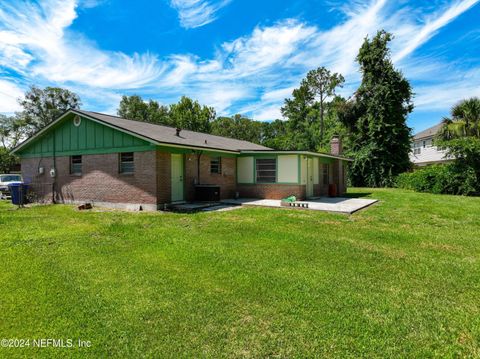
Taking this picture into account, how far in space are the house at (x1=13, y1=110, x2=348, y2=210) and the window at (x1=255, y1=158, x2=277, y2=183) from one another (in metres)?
0.05

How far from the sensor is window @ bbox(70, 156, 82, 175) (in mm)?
13748

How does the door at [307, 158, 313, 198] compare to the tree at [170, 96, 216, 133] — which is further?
the tree at [170, 96, 216, 133]

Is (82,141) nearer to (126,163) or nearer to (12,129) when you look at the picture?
(126,163)

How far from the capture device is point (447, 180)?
58.8ft

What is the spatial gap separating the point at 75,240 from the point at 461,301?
23.5 ft

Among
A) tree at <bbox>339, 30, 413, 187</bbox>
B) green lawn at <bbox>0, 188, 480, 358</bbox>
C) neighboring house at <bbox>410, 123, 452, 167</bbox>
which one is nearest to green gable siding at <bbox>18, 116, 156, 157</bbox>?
green lawn at <bbox>0, 188, 480, 358</bbox>

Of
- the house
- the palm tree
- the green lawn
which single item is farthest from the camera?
the palm tree

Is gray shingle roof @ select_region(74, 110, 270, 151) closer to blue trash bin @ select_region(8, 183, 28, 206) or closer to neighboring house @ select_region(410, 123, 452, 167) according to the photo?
blue trash bin @ select_region(8, 183, 28, 206)

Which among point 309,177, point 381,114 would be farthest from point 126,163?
point 381,114

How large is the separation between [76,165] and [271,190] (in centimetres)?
970

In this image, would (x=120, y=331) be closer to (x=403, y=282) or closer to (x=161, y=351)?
(x=161, y=351)

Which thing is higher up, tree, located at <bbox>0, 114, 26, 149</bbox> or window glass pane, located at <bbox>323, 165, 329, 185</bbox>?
tree, located at <bbox>0, 114, 26, 149</bbox>

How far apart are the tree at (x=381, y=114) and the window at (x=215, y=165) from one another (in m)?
16.0

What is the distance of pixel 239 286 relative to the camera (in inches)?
154
